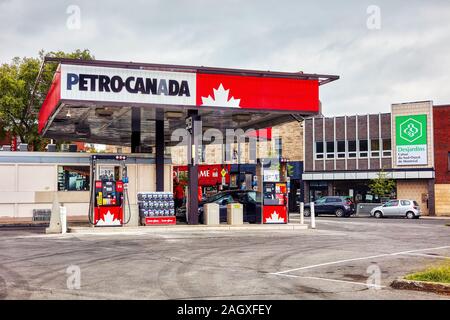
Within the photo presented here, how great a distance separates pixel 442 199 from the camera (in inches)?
1839

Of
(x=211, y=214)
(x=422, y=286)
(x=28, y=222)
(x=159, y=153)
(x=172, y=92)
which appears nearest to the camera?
(x=422, y=286)

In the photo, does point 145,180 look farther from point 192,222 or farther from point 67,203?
point 192,222

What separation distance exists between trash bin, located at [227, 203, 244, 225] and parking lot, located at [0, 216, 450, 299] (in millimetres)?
3983

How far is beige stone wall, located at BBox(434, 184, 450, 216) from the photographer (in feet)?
153

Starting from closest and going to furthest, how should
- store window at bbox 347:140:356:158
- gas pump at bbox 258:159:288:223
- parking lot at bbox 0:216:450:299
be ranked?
1. parking lot at bbox 0:216:450:299
2. gas pump at bbox 258:159:288:223
3. store window at bbox 347:140:356:158

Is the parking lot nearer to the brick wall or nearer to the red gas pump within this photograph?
the red gas pump

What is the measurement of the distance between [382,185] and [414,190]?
2890 mm

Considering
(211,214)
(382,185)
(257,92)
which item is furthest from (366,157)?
(211,214)

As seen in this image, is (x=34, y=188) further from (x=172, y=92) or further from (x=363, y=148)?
(x=363, y=148)

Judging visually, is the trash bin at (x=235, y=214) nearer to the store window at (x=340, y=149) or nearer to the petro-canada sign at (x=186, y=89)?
the petro-canada sign at (x=186, y=89)

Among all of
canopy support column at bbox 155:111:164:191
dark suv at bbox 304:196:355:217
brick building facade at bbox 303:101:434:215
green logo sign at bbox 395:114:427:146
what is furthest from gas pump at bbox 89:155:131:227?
green logo sign at bbox 395:114:427:146

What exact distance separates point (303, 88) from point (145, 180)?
30.0ft

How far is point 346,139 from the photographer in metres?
52.0
